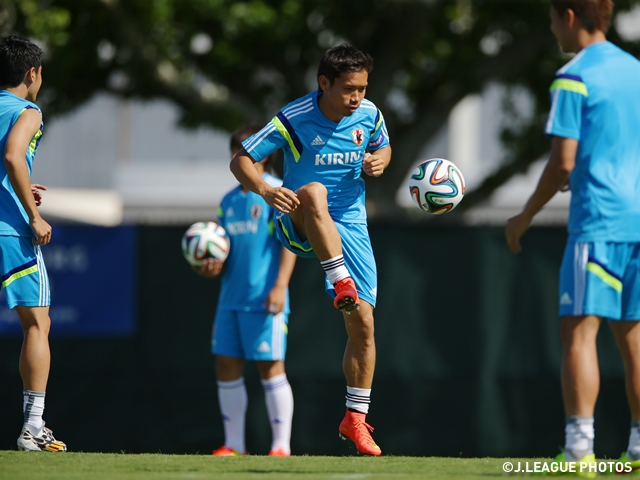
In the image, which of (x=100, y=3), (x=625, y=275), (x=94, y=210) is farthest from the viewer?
(x=94, y=210)

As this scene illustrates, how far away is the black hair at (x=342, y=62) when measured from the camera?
18.5 ft

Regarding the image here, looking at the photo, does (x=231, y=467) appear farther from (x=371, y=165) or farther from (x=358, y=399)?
(x=371, y=165)

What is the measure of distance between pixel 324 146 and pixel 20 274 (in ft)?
6.41

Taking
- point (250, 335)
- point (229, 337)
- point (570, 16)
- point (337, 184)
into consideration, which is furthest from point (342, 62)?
point (229, 337)

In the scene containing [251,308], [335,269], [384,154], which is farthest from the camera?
[251,308]

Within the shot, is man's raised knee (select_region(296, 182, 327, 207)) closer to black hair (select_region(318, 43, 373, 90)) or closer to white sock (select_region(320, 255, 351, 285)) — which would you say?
white sock (select_region(320, 255, 351, 285))

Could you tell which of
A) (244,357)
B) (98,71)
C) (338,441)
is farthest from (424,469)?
(98,71)

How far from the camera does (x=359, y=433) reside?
585 centimetres

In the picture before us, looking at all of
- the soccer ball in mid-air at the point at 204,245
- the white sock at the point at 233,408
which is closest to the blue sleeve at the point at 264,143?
the soccer ball in mid-air at the point at 204,245

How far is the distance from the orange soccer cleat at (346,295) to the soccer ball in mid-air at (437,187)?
0.86 metres

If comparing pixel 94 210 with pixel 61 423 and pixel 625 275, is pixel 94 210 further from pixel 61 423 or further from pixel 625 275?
pixel 625 275

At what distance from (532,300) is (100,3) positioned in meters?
6.46

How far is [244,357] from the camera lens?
7.59 meters

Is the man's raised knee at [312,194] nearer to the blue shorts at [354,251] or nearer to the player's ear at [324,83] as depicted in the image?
the blue shorts at [354,251]
